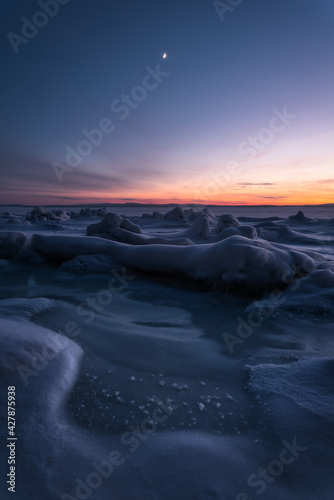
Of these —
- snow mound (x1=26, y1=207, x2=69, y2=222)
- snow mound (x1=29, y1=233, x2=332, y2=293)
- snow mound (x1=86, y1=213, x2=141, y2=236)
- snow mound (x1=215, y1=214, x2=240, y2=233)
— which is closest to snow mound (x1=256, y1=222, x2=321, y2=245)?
snow mound (x1=215, y1=214, x2=240, y2=233)

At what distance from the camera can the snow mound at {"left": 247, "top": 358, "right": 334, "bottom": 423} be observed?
115cm

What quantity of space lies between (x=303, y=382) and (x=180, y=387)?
23.1 inches

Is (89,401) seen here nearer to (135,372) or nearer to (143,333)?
(135,372)

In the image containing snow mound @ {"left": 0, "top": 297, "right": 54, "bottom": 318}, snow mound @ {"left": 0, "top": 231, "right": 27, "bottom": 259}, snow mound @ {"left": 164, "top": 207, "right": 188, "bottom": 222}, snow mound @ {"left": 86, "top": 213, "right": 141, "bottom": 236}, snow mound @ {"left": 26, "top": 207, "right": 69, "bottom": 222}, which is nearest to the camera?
snow mound @ {"left": 0, "top": 297, "right": 54, "bottom": 318}

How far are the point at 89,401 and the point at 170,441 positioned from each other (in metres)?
0.40

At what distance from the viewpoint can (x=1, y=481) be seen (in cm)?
78

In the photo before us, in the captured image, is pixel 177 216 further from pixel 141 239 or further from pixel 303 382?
pixel 303 382

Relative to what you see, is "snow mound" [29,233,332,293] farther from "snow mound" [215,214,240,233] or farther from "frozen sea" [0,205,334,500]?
"snow mound" [215,214,240,233]

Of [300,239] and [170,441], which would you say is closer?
[170,441]

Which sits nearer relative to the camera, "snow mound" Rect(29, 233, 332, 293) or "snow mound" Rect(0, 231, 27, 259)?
"snow mound" Rect(29, 233, 332, 293)

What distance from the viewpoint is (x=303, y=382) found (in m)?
1.29

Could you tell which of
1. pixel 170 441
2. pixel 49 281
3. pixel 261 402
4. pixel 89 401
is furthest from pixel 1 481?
pixel 49 281

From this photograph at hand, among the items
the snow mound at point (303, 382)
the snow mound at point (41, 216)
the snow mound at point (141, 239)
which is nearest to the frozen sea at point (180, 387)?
the snow mound at point (303, 382)

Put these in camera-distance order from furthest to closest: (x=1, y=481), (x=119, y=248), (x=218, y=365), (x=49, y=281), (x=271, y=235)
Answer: (x=271, y=235) < (x=119, y=248) < (x=49, y=281) < (x=218, y=365) < (x=1, y=481)
